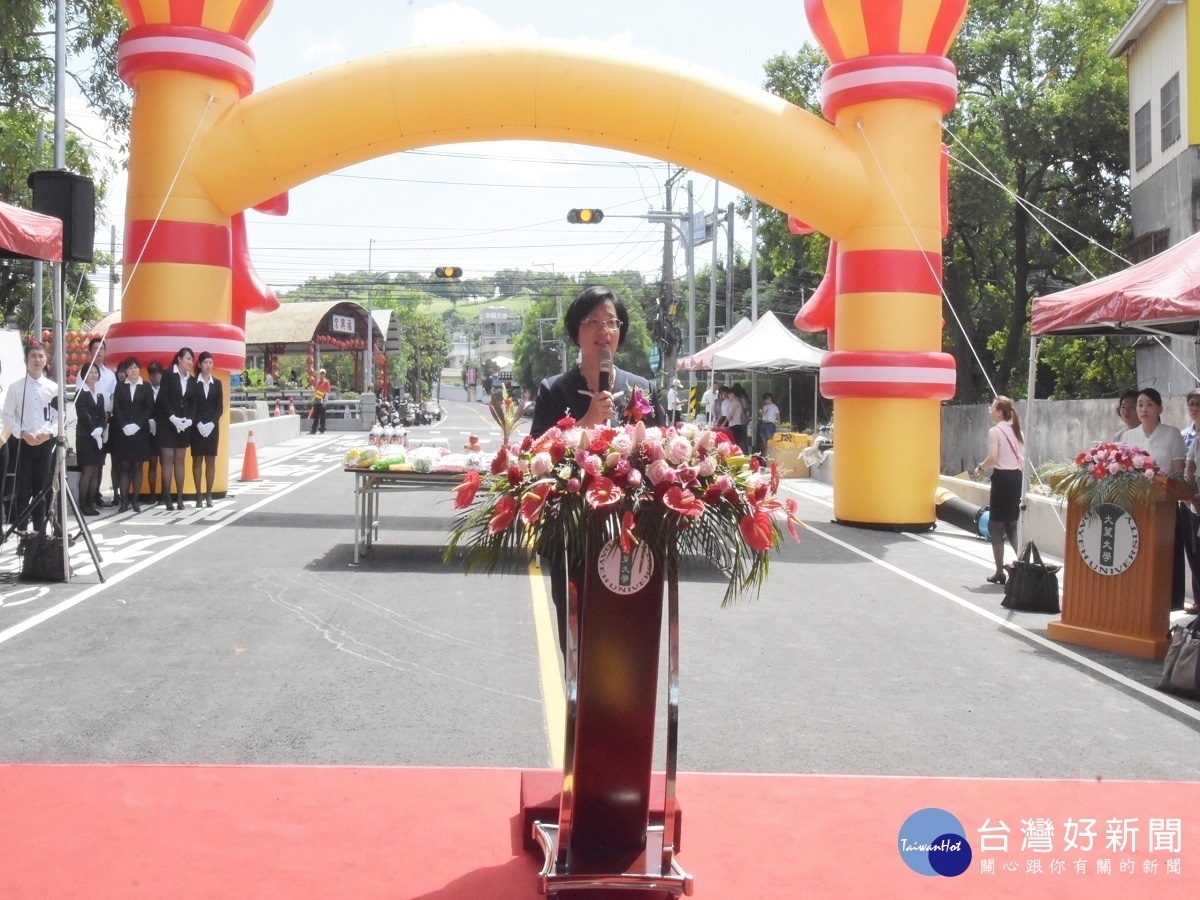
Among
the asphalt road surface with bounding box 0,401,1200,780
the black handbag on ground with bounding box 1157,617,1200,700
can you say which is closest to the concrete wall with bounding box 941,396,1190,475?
the asphalt road surface with bounding box 0,401,1200,780

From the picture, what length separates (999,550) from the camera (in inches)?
420

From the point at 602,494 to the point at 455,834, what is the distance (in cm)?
156

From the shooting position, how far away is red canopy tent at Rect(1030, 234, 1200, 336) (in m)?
7.95

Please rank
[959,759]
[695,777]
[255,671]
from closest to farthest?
[695,777], [959,759], [255,671]

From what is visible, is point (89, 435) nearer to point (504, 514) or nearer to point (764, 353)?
point (504, 514)

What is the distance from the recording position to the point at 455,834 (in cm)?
431

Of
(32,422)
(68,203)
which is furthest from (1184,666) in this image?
(32,422)

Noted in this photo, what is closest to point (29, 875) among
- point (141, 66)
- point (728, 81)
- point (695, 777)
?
point (695, 777)

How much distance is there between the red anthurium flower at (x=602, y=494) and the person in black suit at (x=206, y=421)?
456 inches

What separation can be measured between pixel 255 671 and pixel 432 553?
513cm

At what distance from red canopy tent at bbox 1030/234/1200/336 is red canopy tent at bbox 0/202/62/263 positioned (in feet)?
25.2

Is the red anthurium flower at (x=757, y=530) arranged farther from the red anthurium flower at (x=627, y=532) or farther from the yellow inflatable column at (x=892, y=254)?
the yellow inflatable column at (x=892, y=254)

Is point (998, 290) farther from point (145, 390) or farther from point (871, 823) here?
point (871, 823)

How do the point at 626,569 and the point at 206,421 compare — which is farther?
the point at 206,421
